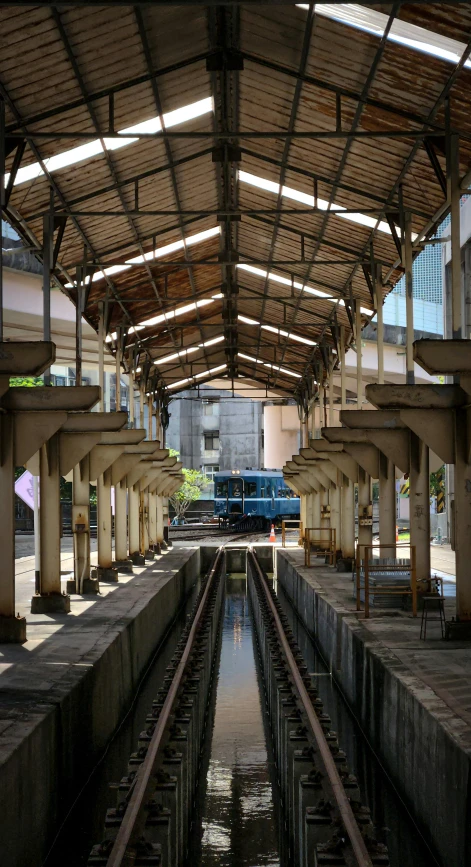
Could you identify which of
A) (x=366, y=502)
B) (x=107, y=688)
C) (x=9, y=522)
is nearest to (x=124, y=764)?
(x=107, y=688)

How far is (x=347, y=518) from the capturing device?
891 inches

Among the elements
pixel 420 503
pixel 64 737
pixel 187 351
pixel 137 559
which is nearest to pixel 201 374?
pixel 187 351

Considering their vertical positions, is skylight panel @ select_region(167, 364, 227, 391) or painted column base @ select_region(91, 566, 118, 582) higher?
skylight panel @ select_region(167, 364, 227, 391)

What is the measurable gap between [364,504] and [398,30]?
10.6 metres

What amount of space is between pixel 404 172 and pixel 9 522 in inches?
299

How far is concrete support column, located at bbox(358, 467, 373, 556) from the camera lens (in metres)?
19.8

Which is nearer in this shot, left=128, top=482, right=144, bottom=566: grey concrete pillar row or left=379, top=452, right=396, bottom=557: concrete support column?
left=379, top=452, right=396, bottom=557: concrete support column

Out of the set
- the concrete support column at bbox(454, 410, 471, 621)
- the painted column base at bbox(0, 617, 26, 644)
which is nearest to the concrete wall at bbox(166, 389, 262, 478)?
the painted column base at bbox(0, 617, 26, 644)

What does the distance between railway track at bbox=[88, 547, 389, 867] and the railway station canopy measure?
668 centimetres

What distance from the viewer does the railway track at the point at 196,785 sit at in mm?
6027

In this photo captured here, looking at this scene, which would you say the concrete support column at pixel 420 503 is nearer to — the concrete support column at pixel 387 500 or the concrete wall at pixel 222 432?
the concrete support column at pixel 387 500

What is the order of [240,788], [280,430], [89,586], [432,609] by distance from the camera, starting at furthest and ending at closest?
1. [280,430]
2. [89,586]
3. [432,609]
4. [240,788]

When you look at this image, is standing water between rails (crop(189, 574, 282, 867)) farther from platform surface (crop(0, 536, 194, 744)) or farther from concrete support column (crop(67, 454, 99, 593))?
concrete support column (crop(67, 454, 99, 593))

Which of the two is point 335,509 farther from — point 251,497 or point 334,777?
point 251,497
